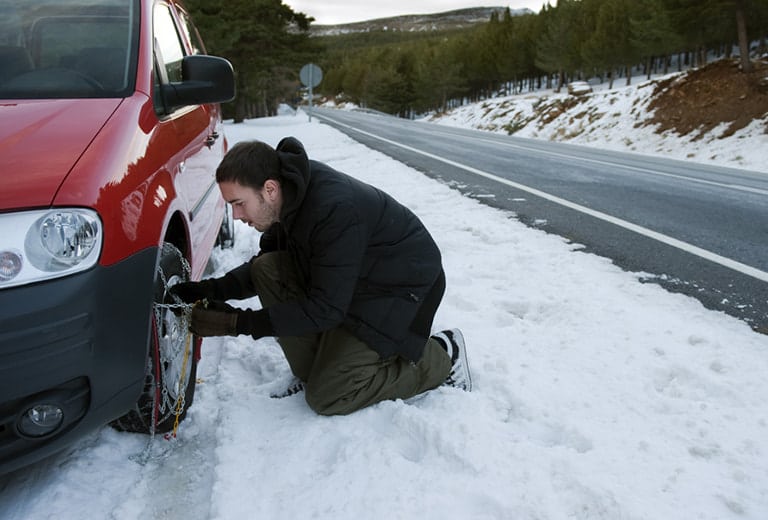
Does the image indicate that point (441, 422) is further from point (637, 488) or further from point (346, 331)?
point (637, 488)

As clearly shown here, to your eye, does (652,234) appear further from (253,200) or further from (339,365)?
(253,200)

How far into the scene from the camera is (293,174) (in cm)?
200

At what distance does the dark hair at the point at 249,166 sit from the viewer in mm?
1967

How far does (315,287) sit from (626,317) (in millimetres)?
2001

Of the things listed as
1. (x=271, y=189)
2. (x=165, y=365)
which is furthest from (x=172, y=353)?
(x=271, y=189)

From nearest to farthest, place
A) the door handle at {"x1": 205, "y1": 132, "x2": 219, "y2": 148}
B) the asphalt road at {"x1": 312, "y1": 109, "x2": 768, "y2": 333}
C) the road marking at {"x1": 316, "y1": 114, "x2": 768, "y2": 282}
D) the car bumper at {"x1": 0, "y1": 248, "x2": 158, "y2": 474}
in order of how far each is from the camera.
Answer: the car bumper at {"x1": 0, "y1": 248, "x2": 158, "y2": 474} → the door handle at {"x1": 205, "y1": 132, "x2": 219, "y2": 148} → the asphalt road at {"x1": 312, "y1": 109, "x2": 768, "y2": 333} → the road marking at {"x1": 316, "y1": 114, "x2": 768, "y2": 282}

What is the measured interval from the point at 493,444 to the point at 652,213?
4.62m

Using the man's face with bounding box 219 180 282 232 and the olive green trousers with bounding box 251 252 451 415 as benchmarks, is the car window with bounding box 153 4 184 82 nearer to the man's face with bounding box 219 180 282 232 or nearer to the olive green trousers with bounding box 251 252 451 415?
the man's face with bounding box 219 180 282 232

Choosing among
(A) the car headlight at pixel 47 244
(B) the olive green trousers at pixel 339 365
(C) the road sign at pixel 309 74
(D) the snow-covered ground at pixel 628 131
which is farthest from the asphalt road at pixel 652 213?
(C) the road sign at pixel 309 74

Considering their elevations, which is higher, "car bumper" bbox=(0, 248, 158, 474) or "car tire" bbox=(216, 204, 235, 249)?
"car bumper" bbox=(0, 248, 158, 474)

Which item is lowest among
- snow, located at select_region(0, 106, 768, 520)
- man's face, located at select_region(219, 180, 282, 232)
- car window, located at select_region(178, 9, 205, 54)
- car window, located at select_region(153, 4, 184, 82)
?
snow, located at select_region(0, 106, 768, 520)

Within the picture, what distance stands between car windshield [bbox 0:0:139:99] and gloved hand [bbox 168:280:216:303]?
0.77 metres

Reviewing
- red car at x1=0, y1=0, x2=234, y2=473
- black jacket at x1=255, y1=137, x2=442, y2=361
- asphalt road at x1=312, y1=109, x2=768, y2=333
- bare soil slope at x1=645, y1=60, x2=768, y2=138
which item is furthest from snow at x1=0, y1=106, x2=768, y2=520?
bare soil slope at x1=645, y1=60, x2=768, y2=138

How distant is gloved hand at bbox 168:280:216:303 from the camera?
2.13 metres
